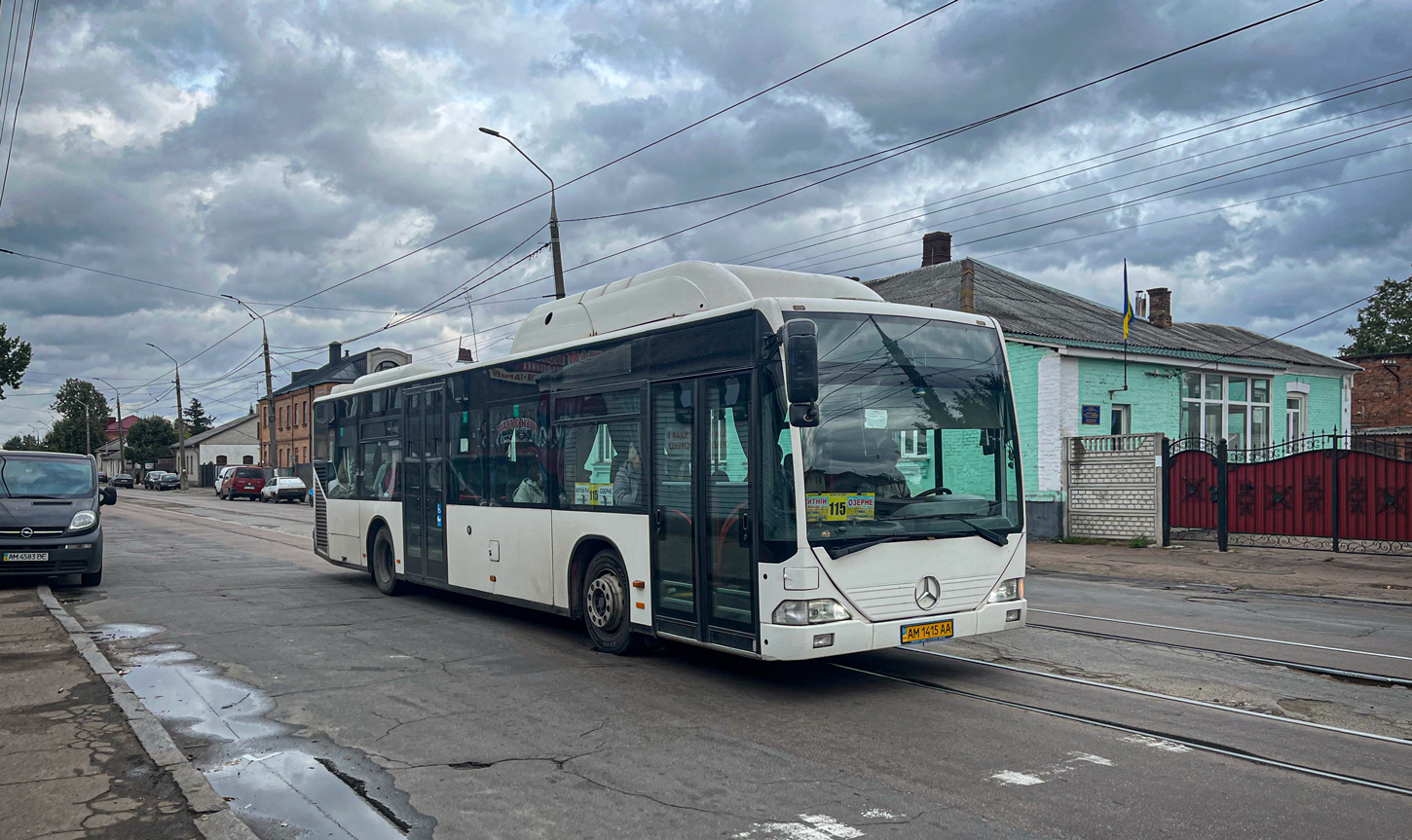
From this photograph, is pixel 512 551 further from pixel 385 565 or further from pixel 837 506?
pixel 837 506

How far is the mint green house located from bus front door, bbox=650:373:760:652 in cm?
1199

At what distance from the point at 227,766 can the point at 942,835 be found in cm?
387

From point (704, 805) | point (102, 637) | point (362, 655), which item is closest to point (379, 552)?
point (102, 637)

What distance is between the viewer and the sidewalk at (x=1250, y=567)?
1451 cm

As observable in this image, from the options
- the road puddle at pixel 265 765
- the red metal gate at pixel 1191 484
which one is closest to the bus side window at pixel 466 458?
the road puddle at pixel 265 765

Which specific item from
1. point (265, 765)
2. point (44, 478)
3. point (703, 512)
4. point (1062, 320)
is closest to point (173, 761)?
point (265, 765)

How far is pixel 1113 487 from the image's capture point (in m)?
21.6

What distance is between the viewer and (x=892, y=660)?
28.1 ft

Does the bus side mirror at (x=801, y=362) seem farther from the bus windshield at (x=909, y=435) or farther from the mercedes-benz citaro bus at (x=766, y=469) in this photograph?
the bus windshield at (x=909, y=435)

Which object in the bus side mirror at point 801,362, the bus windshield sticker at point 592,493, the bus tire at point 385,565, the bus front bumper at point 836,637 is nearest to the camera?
the bus side mirror at point 801,362

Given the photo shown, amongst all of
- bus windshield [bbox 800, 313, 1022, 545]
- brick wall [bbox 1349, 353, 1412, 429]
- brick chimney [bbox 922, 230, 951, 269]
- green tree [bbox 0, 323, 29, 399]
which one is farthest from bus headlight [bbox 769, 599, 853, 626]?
green tree [bbox 0, 323, 29, 399]

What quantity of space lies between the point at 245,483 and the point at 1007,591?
54.1 metres

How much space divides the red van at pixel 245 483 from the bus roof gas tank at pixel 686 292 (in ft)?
165

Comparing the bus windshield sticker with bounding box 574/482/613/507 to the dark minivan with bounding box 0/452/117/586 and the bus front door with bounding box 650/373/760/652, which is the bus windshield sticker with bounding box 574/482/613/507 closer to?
the bus front door with bounding box 650/373/760/652
